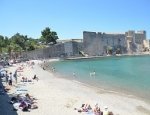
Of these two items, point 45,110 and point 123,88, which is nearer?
point 45,110

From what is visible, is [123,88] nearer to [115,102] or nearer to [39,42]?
[115,102]

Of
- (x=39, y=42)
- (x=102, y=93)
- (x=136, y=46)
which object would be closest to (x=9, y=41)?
(x=39, y=42)

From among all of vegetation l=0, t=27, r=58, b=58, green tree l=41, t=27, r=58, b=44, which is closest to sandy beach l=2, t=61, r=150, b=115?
vegetation l=0, t=27, r=58, b=58

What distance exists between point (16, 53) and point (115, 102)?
74345 mm

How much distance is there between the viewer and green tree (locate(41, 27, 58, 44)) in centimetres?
11383

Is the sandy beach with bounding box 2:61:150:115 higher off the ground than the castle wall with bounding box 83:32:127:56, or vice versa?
the castle wall with bounding box 83:32:127:56

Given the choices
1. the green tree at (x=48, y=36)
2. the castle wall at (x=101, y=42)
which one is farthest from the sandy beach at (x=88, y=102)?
the castle wall at (x=101, y=42)

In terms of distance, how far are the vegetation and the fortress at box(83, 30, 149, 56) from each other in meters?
16.1

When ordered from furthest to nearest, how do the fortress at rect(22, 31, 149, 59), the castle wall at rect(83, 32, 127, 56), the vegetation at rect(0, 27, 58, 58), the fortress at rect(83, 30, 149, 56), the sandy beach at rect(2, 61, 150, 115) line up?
the fortress at rect(83, 30, 149, 56)
the castle wall at rect(83, 32, 127, 56)
the fortress at rect(22, 31, 149, 59)
the vegetation at rect(0, 27, 58, 58)
the sandy beach at rect(2, 61, 150, 115)

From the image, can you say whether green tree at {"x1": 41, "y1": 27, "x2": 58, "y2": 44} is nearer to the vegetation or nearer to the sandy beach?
the vegetation

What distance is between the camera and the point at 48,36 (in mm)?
113875

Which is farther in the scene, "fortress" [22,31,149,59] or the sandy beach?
"fortress" [22,31,149,59]

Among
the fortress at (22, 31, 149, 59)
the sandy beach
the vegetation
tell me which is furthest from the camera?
the fortress at (22, 31, 149, 59)

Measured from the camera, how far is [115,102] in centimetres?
2472
